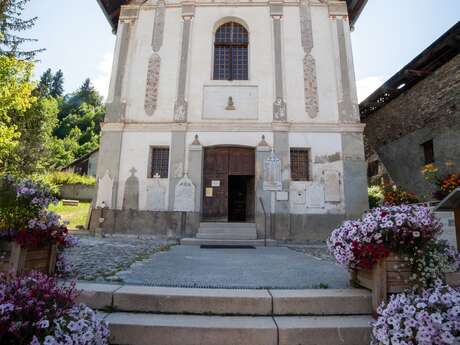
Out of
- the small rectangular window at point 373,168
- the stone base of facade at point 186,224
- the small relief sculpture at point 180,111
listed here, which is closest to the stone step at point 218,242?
the stone base of facade at point 186,224

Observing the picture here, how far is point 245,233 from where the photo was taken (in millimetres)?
9500

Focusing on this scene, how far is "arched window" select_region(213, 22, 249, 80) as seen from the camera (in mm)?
11461

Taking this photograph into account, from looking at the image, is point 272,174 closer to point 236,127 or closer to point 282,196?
point 282,196

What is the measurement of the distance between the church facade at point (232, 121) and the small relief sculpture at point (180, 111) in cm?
4

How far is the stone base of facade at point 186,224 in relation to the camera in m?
9.77

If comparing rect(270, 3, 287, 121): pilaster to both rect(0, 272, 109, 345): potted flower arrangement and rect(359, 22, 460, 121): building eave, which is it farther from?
rect(0, 272, 109, 345): potted flower arrangement

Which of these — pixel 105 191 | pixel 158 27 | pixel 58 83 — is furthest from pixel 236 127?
pixel 58 83

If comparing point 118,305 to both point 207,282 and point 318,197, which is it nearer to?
point 207,282

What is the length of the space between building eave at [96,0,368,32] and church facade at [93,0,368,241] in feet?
3.57

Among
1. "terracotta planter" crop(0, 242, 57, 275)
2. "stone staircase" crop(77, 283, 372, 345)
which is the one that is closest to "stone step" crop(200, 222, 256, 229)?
"terracotta planter" crop(0, 242, 57, 275)

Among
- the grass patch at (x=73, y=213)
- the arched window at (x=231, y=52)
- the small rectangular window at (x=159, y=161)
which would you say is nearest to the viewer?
the small rectangular window at (x=159, y=161)

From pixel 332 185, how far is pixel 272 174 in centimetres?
222

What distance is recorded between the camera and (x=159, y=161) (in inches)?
419

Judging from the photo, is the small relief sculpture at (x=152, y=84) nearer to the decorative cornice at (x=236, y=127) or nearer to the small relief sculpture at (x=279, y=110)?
the decorative cornice at (x=236, y=127)
